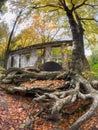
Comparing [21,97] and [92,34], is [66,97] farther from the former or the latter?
[92,34]

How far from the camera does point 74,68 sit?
12188mm

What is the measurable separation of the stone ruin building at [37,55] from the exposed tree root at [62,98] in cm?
1313

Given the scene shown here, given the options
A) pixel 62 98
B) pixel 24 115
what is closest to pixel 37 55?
pixel 24 115

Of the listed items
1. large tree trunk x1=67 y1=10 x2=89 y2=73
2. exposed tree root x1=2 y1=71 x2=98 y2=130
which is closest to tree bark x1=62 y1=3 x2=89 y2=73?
large tree trunk x1=67 y1=10 x2=89 y2=73

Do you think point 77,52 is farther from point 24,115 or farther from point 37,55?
point 37,55

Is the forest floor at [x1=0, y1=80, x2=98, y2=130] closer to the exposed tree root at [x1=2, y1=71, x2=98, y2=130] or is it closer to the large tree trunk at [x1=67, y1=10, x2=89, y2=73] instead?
the exposed tree root at [x1=2, y1=71, x2=98, y2=130]

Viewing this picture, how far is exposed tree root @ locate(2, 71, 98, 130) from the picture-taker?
249 inches

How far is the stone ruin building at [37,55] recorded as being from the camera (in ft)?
74.1

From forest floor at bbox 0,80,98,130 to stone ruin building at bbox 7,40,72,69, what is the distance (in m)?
13.4

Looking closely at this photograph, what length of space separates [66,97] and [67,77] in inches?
99.4

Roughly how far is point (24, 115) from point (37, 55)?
1701 cm

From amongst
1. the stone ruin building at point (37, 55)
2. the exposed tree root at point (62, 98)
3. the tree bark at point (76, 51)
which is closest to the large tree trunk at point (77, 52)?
the tree bark at point (76, 51)

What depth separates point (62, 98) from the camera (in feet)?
22.1

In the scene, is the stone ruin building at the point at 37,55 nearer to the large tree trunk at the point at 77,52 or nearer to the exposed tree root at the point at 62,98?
the large tree trunk at the point at 77,52
